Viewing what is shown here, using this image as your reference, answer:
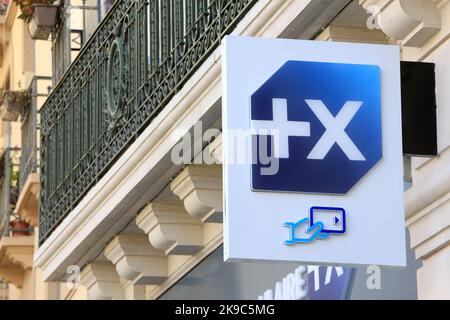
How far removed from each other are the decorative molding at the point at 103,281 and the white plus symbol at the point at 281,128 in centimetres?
677

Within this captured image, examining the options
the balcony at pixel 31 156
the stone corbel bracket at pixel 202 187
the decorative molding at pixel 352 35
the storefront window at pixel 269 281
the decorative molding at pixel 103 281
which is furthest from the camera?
the balcony at pixel 31 156

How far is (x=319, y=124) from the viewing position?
8.58 m

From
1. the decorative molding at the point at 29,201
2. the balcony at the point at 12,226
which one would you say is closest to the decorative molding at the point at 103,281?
the decorative molding at the point at 29,201

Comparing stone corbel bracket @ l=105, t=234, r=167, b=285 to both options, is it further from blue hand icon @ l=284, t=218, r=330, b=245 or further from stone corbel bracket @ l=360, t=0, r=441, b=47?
blue hand icon @ l=284, t=218, r=330, b=245

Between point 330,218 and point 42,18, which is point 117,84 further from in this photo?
point 330,218

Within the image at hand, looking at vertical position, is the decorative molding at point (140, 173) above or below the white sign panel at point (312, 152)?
above

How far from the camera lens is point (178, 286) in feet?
46.4

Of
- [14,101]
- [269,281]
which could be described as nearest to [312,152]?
[269,281]

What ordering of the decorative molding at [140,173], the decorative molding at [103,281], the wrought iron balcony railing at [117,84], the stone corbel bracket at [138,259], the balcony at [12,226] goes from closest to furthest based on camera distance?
the decorative molding at [140,173] < the wrought iron balcony railing at [117,84] < the stone corbel bracket at [138,259] < the decorative molding at [103,281] < the balcony at [12,226]

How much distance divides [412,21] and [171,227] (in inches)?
187

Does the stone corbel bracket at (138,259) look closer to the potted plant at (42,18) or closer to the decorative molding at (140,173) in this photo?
the decorative molding at (140,173)

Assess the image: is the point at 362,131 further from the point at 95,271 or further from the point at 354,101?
the point at 95,271

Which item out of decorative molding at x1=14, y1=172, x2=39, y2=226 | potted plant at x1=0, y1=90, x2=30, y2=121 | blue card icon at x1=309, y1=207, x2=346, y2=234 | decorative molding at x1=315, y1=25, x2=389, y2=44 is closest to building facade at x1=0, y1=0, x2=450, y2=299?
decorative molding at x1=315, y1=25, x2=389, y2=44

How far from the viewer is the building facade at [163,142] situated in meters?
8.95
